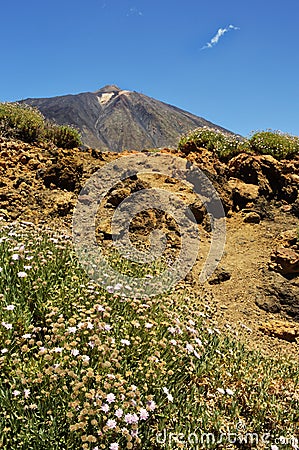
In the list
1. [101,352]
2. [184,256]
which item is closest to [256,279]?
[184,256]

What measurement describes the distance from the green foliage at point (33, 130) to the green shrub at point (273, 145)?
15.4ft

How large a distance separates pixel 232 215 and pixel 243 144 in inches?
118

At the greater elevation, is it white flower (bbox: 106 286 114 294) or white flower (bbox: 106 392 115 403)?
white flower (bbox: 106 286 114 294)

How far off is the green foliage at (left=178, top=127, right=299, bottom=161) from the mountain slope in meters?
72.4

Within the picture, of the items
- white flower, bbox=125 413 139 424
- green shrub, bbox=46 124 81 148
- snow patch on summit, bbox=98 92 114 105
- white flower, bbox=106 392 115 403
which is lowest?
white flower, bbox=125 413 139 424

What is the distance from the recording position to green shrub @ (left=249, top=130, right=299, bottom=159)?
10.4 metres

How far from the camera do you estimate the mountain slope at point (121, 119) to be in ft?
292

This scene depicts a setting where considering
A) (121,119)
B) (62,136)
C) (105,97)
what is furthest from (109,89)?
(62,136)

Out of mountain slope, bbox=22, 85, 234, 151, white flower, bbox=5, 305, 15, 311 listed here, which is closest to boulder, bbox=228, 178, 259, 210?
white flower, bbox=5, 305, 15, 311

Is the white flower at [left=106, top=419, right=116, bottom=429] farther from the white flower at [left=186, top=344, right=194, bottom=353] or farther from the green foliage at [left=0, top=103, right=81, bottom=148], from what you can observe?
A: the green foliage at [left=0, top=103, right=81, bottom=148]

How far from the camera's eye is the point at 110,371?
9.89ft

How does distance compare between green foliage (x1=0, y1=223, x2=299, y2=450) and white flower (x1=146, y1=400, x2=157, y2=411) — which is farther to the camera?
white flower (x1=146, y1=400, x2=157, y2=411)

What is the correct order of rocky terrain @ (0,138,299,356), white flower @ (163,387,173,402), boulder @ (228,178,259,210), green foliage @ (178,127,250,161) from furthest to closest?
1. green foliage @ (178,127,250,161)
2. boulder @ (228,178,259,210)
3. rocky terrain @ (0,138,299,356)
4. white flower @ (163,387,173,402)

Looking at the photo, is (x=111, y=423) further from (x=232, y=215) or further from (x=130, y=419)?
(x=232, y=215)
